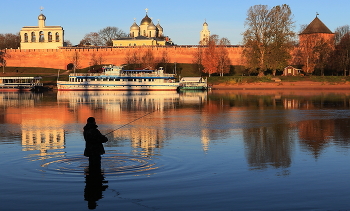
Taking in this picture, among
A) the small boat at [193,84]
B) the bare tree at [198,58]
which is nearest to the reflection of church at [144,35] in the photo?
the bare tree at [198,58]

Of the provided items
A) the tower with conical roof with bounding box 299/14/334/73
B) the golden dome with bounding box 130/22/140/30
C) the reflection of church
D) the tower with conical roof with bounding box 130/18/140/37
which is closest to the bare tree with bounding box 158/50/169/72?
the reflection of church

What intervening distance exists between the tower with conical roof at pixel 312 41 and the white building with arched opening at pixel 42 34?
45.2 meters

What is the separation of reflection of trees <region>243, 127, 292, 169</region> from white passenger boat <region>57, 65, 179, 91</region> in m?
43.3

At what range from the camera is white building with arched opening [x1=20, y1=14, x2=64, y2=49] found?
98.0 m

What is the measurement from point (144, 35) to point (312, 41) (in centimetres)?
4904

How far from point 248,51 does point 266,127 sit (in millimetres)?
44914

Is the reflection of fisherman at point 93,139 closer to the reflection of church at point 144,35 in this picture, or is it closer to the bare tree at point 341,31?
the bare tree at point 341,31

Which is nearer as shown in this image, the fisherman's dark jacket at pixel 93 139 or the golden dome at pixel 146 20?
the fisherman's dark jacket at pixel 93 139

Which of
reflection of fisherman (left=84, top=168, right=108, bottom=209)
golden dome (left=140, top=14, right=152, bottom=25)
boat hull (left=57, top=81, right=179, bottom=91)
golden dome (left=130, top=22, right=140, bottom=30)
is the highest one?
golden dome (left=140, top=14, right=152, bottom=25)

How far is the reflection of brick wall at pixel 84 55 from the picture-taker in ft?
292

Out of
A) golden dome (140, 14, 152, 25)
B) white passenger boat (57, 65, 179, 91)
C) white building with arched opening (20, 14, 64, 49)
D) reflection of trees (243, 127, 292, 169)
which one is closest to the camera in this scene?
reflection of trees (243, 127, 292, 169)

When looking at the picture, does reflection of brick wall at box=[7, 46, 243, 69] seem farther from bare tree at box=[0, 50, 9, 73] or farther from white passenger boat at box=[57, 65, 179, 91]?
white passenger boat at box=[57, 65, 179, 91]

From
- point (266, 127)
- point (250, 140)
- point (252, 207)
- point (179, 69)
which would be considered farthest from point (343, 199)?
point (179, 69)

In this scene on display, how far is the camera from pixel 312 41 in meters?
70.5
